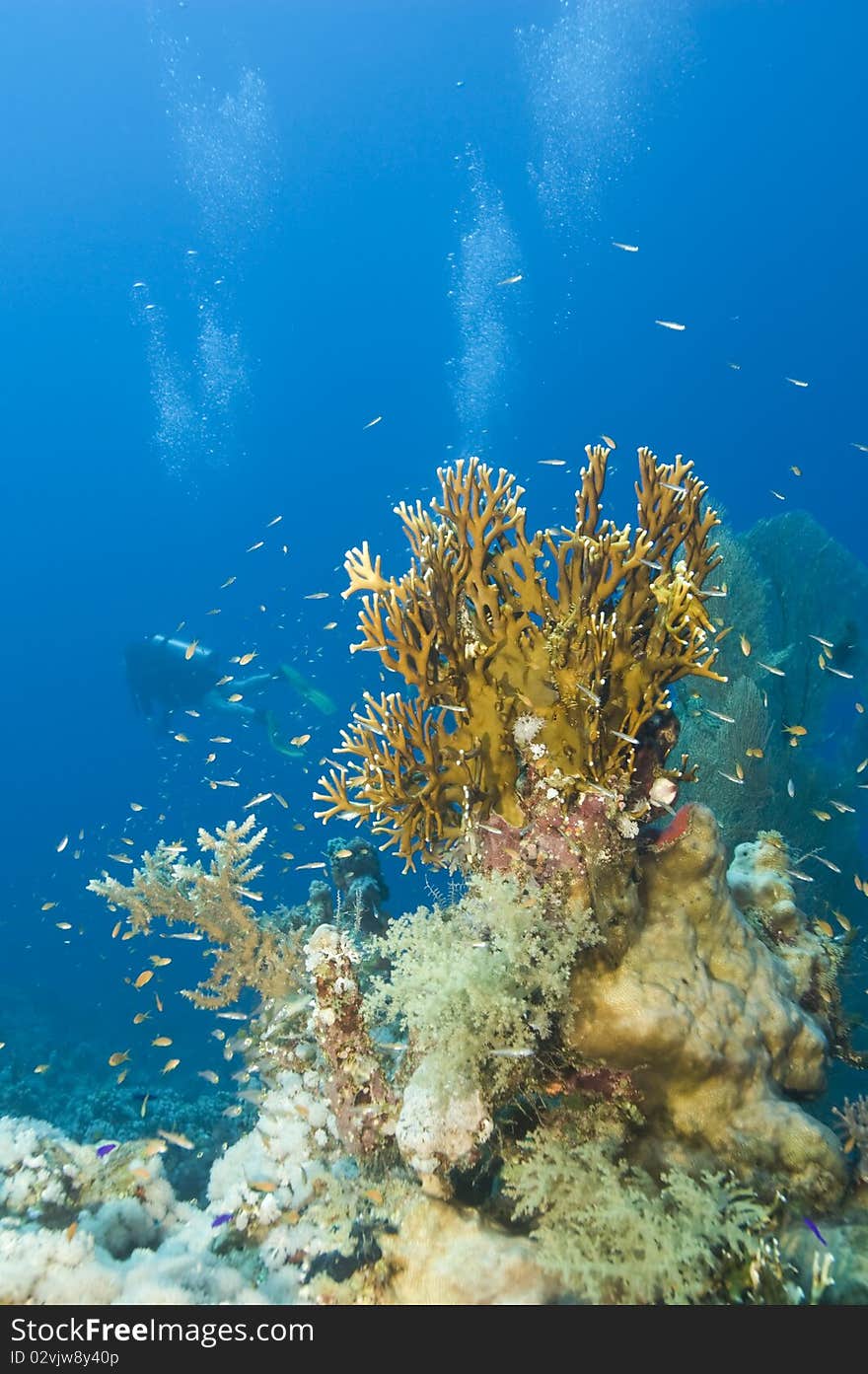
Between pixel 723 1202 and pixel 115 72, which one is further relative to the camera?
pixel 115 72

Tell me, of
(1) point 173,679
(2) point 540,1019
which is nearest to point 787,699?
(2) point 540,1019

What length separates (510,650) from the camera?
4105mm

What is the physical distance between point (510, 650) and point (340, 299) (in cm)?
10565

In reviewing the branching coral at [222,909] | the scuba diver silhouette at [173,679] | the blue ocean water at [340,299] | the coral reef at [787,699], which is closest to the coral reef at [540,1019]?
the branching coral at [222,909]

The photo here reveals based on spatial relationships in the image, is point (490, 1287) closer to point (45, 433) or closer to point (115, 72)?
point (115, 72)

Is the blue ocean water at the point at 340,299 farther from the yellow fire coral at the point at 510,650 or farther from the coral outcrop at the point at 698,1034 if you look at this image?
the coral outcrop at the point at 698,1034

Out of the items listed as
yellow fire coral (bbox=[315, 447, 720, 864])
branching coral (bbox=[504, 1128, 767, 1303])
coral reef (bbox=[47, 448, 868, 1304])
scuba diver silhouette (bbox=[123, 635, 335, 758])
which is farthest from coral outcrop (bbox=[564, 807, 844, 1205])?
scuba diver silhouette (bbox=[123, 635, 335, 758])

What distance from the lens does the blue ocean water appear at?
72.0 meters

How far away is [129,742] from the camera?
3337 inches

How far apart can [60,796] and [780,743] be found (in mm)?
85975

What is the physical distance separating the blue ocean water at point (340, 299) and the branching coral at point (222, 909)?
5020 cm

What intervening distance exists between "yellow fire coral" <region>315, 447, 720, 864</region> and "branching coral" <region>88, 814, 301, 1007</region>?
9.72ft
